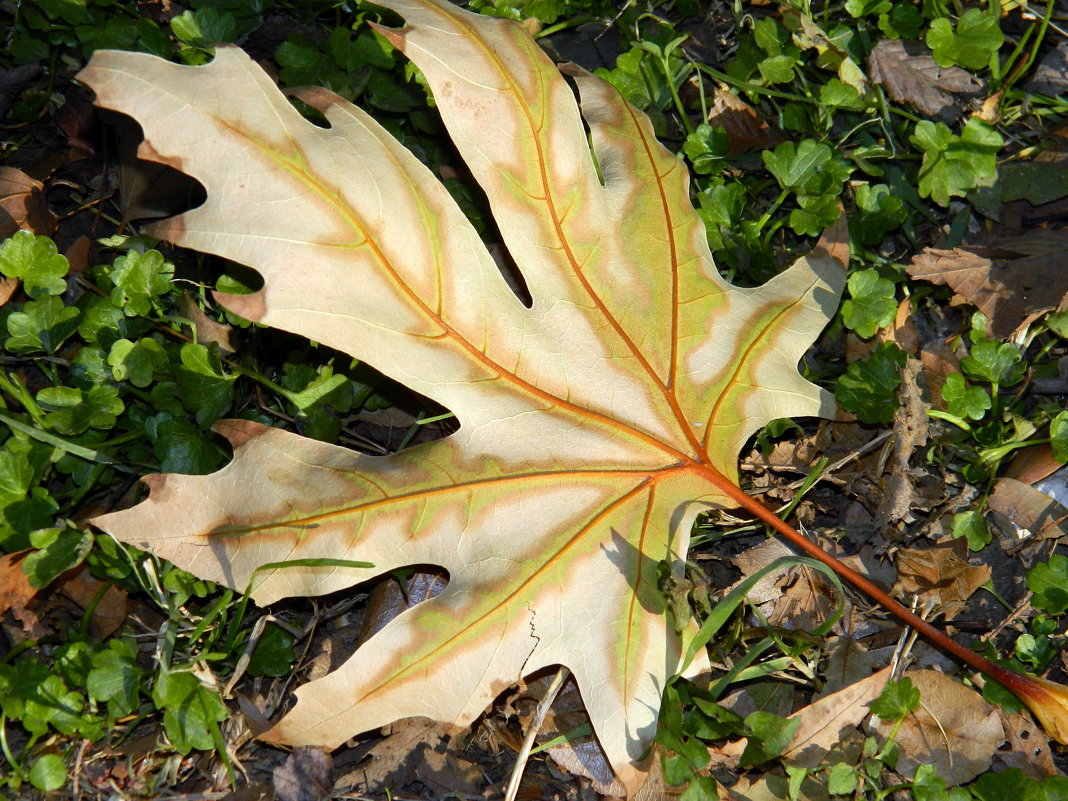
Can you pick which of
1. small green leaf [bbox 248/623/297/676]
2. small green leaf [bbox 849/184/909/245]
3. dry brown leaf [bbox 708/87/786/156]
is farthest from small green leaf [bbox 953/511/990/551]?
small green leaf [bbox 248/623/297/676]

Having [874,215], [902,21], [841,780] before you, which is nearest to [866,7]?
[902,21]

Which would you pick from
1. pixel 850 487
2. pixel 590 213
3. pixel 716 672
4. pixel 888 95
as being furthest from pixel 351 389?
pixel 888 95

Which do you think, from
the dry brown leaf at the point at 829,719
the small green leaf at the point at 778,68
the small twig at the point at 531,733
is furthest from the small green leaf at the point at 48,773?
the small green leaf at the point at 778,68

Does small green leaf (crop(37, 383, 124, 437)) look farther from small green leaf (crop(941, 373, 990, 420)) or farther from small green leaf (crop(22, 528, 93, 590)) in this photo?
small green leaf (crop(941, 373, 990, 420))

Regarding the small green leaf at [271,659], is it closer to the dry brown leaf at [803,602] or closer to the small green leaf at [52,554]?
the small green leaf at [52,554]

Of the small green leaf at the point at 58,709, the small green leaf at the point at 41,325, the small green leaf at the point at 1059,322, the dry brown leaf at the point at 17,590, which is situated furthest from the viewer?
the small green leaf at the point at 1059,322

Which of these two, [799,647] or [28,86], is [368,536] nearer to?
[799,647]
